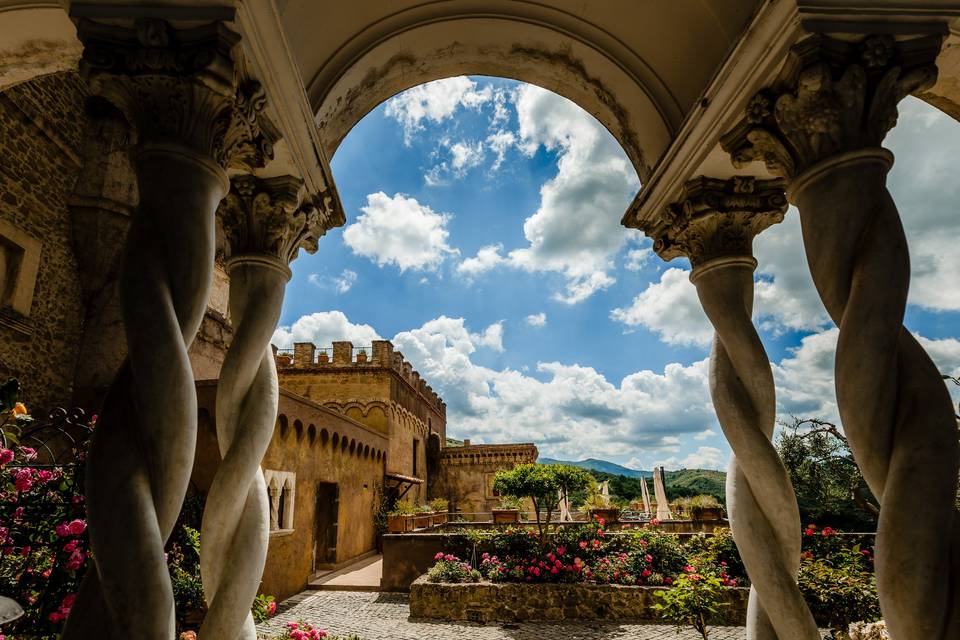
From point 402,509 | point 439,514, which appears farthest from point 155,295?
point 402,509

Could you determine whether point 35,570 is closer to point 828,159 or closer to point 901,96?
point 828,159

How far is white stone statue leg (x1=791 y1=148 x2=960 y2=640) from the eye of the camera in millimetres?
1575

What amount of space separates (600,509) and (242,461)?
14.0 metres

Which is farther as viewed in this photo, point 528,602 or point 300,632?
point 528,602

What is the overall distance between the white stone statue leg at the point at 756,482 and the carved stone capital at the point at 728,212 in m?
0.30

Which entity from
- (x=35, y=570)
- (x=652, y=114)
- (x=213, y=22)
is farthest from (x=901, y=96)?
(x=35, y=570)

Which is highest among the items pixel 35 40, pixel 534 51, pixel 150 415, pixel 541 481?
pixel 534 51

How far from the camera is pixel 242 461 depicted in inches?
89.4

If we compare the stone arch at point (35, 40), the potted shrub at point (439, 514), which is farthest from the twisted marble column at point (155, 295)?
the potted shrub at point (439, 514)

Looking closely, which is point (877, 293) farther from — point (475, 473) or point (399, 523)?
point (475, 473)

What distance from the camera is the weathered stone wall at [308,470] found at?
30.3 ft

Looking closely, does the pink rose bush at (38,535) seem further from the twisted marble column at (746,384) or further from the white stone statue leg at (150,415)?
the twisted marble column at (746,384)

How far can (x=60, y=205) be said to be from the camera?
30.7 ft

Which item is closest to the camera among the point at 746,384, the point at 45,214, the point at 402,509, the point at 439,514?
the point at 746,384
